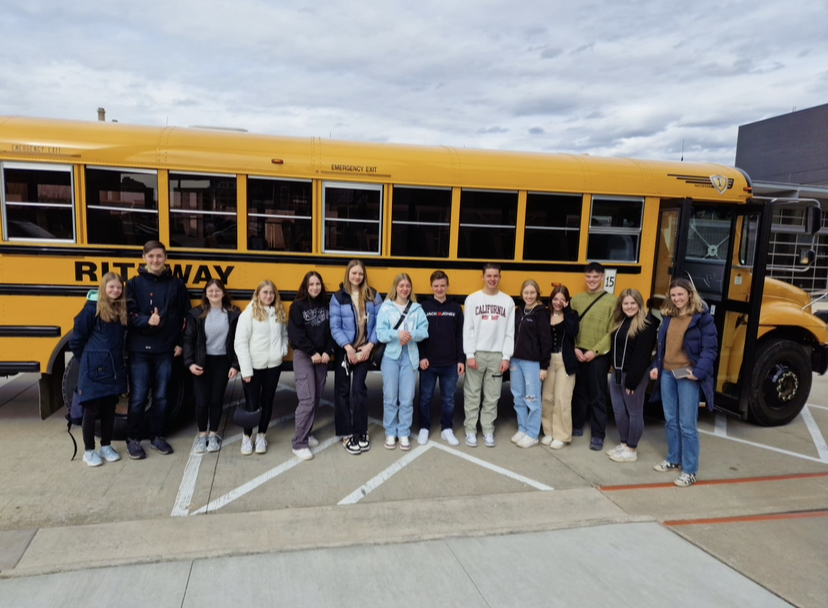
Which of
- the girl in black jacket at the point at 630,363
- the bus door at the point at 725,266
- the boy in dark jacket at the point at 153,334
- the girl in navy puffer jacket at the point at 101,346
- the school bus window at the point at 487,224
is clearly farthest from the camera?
the bus door at the point at 725,266

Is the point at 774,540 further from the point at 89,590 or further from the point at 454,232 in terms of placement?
the point at 89,590

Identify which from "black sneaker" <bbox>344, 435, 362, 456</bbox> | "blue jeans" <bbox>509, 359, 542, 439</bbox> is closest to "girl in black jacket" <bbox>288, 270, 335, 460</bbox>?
"black sneaker" <bbox>344, 435, 362, 456</bbox>

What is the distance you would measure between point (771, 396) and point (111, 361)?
6579 millimetres

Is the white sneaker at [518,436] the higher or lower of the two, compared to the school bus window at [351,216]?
lower

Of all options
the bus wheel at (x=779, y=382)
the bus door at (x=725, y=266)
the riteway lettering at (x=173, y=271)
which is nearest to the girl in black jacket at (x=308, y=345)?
the riteway lettering at (x=173, y=271)

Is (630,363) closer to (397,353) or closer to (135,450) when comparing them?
(397,353)

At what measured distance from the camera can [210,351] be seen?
15.6 ft

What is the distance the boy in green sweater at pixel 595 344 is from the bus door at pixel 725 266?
0.94 meters

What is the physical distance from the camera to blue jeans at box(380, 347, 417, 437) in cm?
496

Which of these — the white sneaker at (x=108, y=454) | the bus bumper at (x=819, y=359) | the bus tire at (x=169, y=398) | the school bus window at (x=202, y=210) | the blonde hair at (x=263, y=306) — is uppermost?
the school bus window at (x=202, y=210)

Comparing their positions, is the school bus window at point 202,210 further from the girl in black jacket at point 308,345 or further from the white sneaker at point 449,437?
the white sneaker at point 449,437

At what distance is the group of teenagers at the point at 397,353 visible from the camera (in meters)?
4.49

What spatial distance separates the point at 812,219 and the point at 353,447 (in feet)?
16.8

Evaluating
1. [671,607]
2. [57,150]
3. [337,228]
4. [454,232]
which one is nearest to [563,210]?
[454,232]
